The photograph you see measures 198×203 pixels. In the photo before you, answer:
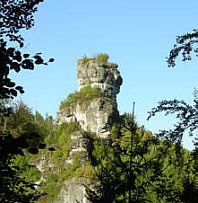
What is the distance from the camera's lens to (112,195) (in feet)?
19.4

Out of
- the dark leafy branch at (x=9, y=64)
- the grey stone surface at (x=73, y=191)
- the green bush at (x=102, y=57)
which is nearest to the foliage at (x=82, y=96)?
the green bush at (x=102, y=57)

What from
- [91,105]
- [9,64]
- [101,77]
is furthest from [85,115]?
[9,64]

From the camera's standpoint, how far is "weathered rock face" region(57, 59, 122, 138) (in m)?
34.0

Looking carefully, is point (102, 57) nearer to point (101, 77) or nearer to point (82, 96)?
point (101, 77)

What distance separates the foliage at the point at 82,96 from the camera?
116ft

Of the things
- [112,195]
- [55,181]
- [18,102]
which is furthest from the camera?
[18,102]

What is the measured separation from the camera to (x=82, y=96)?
117 feet

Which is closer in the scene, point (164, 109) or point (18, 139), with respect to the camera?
point (18, 139)

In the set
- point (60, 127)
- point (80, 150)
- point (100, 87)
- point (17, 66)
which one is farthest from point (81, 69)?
point (17, 66)

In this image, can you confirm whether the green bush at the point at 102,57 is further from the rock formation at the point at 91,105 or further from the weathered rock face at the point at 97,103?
the weathered rock face at the point at 97,103

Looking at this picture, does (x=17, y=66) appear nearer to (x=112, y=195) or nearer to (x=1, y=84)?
(x=1, y=84)

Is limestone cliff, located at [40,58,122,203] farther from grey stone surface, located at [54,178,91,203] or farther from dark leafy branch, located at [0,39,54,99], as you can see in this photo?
dark leafy branch, located at [0,39,54,99]

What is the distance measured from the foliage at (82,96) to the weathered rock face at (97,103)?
0.45 meters

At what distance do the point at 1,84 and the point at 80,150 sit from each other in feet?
93.8
